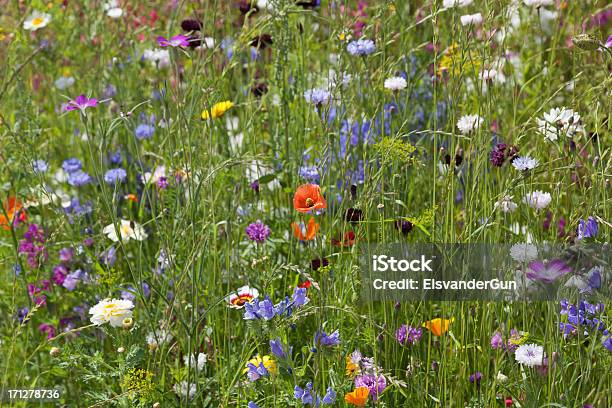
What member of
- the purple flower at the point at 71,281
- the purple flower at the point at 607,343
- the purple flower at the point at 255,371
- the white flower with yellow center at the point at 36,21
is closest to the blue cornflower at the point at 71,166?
the purple flower at the point at 71,281

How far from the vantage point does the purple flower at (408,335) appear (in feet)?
5.03

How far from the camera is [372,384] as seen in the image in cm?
142

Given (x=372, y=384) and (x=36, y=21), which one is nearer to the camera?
(x=372, y=384)

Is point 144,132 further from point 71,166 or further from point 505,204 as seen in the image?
point 505,204

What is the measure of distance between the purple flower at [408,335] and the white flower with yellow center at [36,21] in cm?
178

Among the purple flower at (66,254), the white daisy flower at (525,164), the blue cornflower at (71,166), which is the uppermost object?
the white daisy flower at (525,164)

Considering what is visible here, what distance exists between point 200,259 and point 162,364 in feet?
0.74

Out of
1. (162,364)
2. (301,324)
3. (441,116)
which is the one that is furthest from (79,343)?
(441,116)

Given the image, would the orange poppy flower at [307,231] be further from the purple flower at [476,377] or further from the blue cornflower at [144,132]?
the blue cornflower at [144,132]

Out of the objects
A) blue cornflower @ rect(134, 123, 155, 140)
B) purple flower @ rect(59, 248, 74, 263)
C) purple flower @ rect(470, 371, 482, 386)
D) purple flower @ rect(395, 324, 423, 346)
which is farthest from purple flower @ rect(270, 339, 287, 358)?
blue cornflower @ rect(134, 123, 155, 140)

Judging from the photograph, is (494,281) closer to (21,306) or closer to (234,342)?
(234,342)

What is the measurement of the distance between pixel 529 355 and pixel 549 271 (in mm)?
150

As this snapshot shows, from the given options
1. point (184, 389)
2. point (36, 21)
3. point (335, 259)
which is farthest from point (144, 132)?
point (184, 389)

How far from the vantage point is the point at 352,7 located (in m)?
3.10
